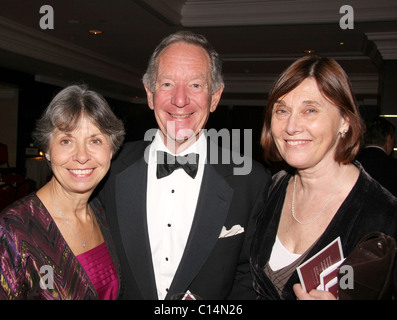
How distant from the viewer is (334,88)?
1.76 metres

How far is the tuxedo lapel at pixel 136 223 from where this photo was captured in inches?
74.9

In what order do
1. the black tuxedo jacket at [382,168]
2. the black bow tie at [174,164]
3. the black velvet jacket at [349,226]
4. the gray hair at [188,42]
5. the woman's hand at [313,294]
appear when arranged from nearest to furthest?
1. the woman's hand at [313,294]
2. the black velvet jacket at [349,226]
3. the black bow tie at [174,164]
4. the gray hair at [188,42]
5. the black tuxedo jacket at [382,168]

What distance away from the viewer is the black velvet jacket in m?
1.69

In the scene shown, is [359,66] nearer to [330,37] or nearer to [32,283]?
[330,37]

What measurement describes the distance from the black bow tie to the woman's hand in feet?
2.60

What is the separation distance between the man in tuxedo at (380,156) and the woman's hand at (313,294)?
2.15 m

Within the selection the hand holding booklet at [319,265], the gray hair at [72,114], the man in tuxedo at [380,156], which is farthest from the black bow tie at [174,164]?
the man in tuxedo at [380,156]

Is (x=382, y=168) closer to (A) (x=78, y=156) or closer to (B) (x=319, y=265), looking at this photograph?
(B) (x=319, y=265)

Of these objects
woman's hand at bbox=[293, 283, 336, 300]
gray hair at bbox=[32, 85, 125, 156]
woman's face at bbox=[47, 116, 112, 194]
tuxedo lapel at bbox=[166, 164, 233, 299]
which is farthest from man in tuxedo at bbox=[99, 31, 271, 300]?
woman's hand at bbox=[293, 283, 336, 300]

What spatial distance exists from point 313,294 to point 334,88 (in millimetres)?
874

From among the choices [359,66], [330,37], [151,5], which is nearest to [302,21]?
[330,37]

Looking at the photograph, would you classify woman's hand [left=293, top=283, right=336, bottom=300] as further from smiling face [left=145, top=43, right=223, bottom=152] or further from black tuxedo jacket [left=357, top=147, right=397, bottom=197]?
black tuxedo jacket [left=357, top=147, right=397, bottom=197]

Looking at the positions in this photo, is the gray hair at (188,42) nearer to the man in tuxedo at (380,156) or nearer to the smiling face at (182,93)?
the smiling face at (182,93)

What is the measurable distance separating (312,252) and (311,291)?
0.25 metres
